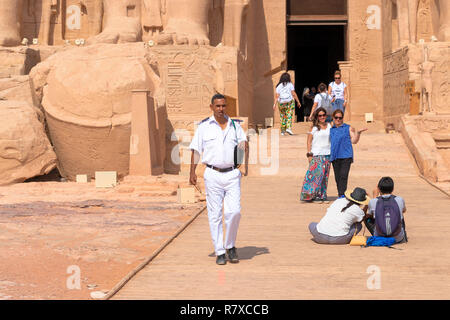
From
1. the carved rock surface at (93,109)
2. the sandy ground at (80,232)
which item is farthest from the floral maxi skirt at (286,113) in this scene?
the sandy ground at (80,232)

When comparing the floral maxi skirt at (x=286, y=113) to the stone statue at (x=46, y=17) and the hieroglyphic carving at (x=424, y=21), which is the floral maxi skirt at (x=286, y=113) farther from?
the stone statue at (x=46, y=17)


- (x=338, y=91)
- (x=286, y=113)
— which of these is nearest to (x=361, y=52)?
(x=338, y=91)

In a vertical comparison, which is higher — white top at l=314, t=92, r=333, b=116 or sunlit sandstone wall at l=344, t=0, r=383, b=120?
sunlit sandstone wall at l=344, t=0, r=383, b=120

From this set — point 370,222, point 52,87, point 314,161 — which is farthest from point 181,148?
point 370,222

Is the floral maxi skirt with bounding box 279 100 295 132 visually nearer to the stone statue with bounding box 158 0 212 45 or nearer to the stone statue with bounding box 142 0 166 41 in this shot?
the stone statue with bounding box 158 0 212 45

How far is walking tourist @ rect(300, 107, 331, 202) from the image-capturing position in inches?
290

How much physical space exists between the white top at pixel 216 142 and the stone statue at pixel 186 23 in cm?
788

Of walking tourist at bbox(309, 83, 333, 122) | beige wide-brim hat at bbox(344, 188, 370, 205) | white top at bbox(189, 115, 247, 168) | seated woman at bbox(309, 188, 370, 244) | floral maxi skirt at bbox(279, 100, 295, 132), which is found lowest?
seated woman at bbox(309, 188, 370, 244)

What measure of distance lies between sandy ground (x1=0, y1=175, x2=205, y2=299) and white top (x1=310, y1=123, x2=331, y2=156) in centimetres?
145

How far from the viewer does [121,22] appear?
1299 centimetres

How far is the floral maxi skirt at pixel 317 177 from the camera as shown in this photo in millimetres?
7375

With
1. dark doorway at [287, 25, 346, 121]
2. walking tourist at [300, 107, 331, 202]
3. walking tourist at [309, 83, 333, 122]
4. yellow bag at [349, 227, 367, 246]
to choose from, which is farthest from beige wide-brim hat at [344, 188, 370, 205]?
dark doorway at [287, 25, 346, 121]

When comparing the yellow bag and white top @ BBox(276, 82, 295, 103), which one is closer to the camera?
the yellow bag

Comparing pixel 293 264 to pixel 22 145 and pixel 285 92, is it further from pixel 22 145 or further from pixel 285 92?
pixel 285 92
